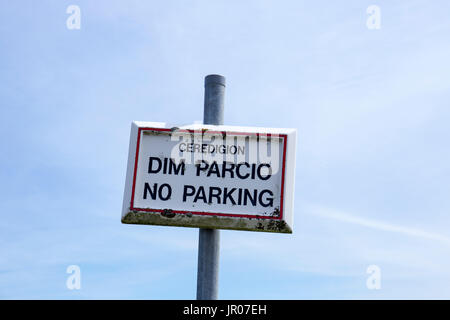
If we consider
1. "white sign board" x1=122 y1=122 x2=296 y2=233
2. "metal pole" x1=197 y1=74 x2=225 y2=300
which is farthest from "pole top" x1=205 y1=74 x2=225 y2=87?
"white sign board" x1=122 y1=122 x2=296 y2=233

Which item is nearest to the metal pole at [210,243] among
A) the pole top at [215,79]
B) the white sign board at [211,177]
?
the pole top at [215,79]

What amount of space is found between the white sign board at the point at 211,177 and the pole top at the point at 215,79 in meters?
0.41

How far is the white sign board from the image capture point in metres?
4.23

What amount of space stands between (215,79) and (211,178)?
2.96 feet

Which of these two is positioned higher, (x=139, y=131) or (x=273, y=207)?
(x=139, y=131)

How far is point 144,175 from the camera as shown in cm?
438

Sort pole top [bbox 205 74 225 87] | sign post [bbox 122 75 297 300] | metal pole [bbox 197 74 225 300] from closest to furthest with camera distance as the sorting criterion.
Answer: metal pole [bbox 197 74 225 300], sign post [bbox 122 75 297 300], pole top [bbox 205 74 225 87]

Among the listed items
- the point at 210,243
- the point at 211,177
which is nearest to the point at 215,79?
the point at 211,177

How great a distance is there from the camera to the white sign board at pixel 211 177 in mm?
4227

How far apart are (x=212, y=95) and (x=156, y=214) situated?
1171 mm

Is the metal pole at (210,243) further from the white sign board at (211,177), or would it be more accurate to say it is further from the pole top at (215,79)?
the white sign board at (211,177)

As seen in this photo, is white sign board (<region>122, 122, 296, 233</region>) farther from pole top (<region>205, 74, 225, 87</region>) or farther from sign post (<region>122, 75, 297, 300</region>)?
pole top (<region>205, 74, 225, 87</region>)
